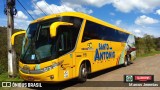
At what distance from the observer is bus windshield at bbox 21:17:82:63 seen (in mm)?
10492

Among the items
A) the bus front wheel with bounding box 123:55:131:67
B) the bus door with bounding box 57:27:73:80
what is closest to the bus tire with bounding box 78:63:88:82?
the bus door with bounding box 57:27:73:80

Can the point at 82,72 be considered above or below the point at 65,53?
below

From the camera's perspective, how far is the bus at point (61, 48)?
10.4 metres

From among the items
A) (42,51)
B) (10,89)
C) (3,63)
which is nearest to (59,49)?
(42,51)

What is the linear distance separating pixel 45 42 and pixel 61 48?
700 millimetres

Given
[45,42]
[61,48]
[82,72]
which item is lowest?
[82,72]

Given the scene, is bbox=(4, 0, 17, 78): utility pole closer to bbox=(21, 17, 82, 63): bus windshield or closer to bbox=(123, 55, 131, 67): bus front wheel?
bbox=(21, 17, 82, 63): bus windshield

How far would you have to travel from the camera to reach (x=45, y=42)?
35.1 ft

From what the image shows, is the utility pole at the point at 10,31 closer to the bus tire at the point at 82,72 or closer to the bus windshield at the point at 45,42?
the bus windshield at the point at 45,42

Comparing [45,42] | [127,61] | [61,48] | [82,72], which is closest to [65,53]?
[61,48]

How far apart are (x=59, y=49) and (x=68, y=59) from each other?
77cm

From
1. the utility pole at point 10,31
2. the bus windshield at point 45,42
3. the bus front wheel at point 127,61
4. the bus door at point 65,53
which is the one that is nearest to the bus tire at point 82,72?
the bus door at point 65,53

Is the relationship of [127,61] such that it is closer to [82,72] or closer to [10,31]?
[82,72]

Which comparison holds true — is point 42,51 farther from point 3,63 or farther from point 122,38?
point 122,38
